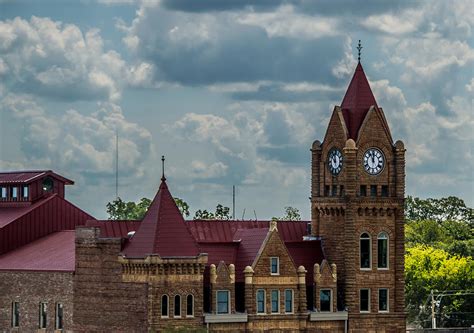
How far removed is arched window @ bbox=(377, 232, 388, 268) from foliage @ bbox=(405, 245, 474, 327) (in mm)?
39929

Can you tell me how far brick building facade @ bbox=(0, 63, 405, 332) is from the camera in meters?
114

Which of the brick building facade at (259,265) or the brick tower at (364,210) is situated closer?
the brick building facade at (259,265)

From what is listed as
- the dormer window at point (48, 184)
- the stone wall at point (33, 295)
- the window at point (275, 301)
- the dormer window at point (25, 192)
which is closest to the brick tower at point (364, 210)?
the window at point (275, 301)

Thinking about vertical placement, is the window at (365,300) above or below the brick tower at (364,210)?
below

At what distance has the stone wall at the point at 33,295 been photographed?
122062 mm

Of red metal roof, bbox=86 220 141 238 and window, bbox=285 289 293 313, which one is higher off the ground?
red metal roof, bbox=86 220 141 238

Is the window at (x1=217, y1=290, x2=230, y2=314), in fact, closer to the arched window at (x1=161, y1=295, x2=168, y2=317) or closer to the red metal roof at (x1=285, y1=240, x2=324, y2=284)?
the arched window at (x1=161, y1=295, x2=168, y2=317)

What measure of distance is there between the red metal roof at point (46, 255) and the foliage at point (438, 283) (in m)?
43.1

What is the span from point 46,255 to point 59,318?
716 centimetres

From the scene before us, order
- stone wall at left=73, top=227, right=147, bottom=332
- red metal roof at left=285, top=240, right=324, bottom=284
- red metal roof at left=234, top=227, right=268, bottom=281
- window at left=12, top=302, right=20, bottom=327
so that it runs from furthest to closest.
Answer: window at left=12, top=302, right=20, bottom=327 → red metal roof at left=285, top=240, right=324, bottom=284 → red metal roof at left=234, top=227, right=268, bottom=281 → stone wall at left=73, top=227, right=147, bottom=332

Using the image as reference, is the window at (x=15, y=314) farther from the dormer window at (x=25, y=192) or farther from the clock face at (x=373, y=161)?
the clock face at (x=373, y=161)

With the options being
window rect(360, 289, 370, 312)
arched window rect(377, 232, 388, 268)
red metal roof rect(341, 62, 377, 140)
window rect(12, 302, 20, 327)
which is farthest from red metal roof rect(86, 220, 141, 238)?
arched window rect(377, 232, 388, 268)

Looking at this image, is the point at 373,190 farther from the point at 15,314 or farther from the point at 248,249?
the point at 15,314

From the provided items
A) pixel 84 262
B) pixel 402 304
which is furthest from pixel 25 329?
pixel 402 304
